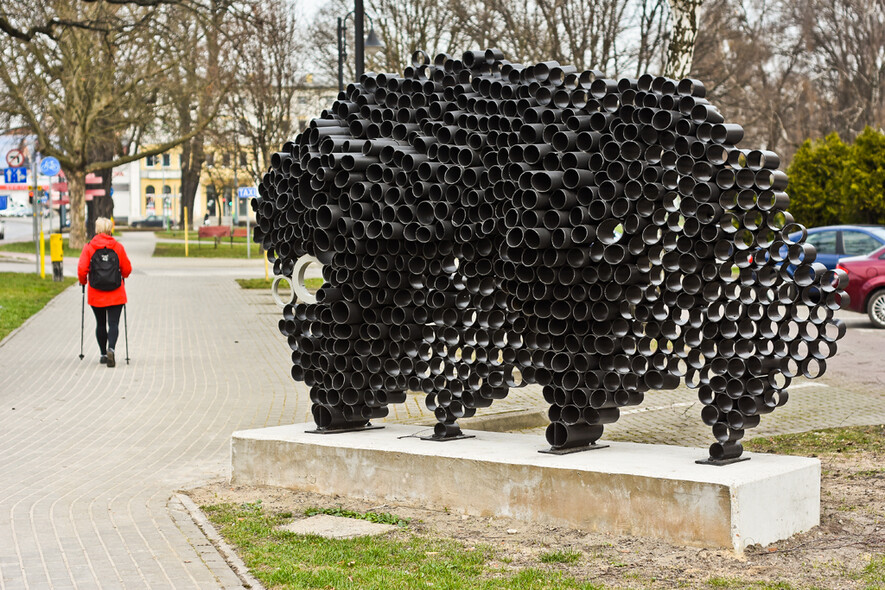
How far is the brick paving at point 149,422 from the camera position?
624 centimetres

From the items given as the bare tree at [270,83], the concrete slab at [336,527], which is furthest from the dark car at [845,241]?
the bare tree at [270,83]

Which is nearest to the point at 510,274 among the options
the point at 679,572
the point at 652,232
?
the point at 652,232

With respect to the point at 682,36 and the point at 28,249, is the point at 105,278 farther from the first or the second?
the point at 28,249

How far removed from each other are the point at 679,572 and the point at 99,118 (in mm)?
43349

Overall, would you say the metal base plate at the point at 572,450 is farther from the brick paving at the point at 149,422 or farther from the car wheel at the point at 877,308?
the car wheel at the point at 877,308

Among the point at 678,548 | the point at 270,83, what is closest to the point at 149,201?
the point at 270,83

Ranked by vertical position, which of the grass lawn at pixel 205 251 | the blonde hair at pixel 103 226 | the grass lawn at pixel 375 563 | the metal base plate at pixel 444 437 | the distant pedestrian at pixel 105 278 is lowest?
the grass lawn at pixel 375 563

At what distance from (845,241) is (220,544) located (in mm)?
18658

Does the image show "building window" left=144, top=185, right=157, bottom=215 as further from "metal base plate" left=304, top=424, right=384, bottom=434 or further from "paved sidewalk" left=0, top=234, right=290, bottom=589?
"metal base plate" left=304, top=424, right=384, bottom=434

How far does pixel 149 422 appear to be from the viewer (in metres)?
11.0

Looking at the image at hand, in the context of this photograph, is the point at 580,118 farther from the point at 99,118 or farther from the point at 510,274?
the point at 99,118

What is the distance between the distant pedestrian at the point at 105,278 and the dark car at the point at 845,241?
42.6 ft

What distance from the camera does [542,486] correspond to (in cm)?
669

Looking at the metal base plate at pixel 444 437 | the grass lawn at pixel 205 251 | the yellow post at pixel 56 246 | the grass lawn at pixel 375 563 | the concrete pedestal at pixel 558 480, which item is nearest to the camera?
the grass lawn at pixel 375 563
